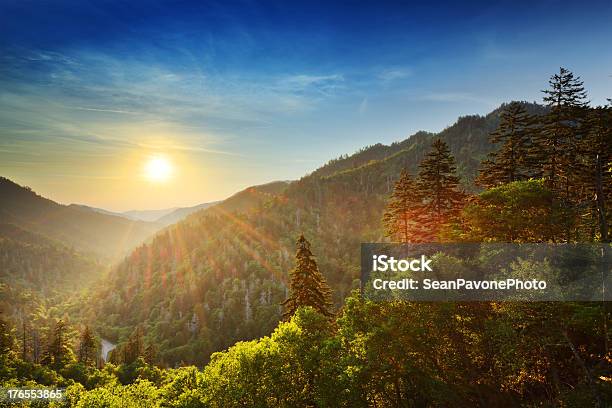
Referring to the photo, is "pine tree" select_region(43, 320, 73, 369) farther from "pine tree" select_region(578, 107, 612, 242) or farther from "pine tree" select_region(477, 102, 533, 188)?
"pine tree" select_region(578, 107, 612, 242)

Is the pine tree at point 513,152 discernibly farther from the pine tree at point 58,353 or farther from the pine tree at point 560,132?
the pine tree at point 58,353

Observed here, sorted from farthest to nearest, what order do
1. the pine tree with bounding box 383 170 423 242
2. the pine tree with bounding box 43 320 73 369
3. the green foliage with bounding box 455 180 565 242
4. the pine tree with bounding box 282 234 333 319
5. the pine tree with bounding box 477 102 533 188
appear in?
the pine tree with bounding box 43 320 73 369, the pine tree with bounding box 383 170 423 242, the pine tree with bounding box 282 234 333 319, the pine tree with bounding box 477 102 533 188, the green foliage with bounding box 455 180 565 242

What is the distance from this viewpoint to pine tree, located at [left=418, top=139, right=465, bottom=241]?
34562 millimetres

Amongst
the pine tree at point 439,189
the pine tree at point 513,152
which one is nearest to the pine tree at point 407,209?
the pine tree at point 439,189

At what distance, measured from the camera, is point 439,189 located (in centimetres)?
3531

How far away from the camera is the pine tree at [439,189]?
34562 mm

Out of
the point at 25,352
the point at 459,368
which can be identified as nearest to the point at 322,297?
the point at 459,368

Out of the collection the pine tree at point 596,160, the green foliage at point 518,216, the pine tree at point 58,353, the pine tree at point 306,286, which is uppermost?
the pine tree at point 596,160

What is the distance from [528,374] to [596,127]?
19128 millimetres

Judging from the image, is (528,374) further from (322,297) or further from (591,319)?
(322,297)

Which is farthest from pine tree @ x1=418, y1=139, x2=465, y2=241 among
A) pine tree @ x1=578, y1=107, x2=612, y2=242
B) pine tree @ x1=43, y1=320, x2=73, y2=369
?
pine tree @ x1=43, y1=320, x2=73, y2=369

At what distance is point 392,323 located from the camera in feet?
75.2

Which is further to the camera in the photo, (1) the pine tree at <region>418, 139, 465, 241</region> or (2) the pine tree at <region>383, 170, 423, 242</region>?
(2) the pine tree at <region>383, 170, 423, 242</region>

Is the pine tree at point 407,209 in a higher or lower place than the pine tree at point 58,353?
higher
